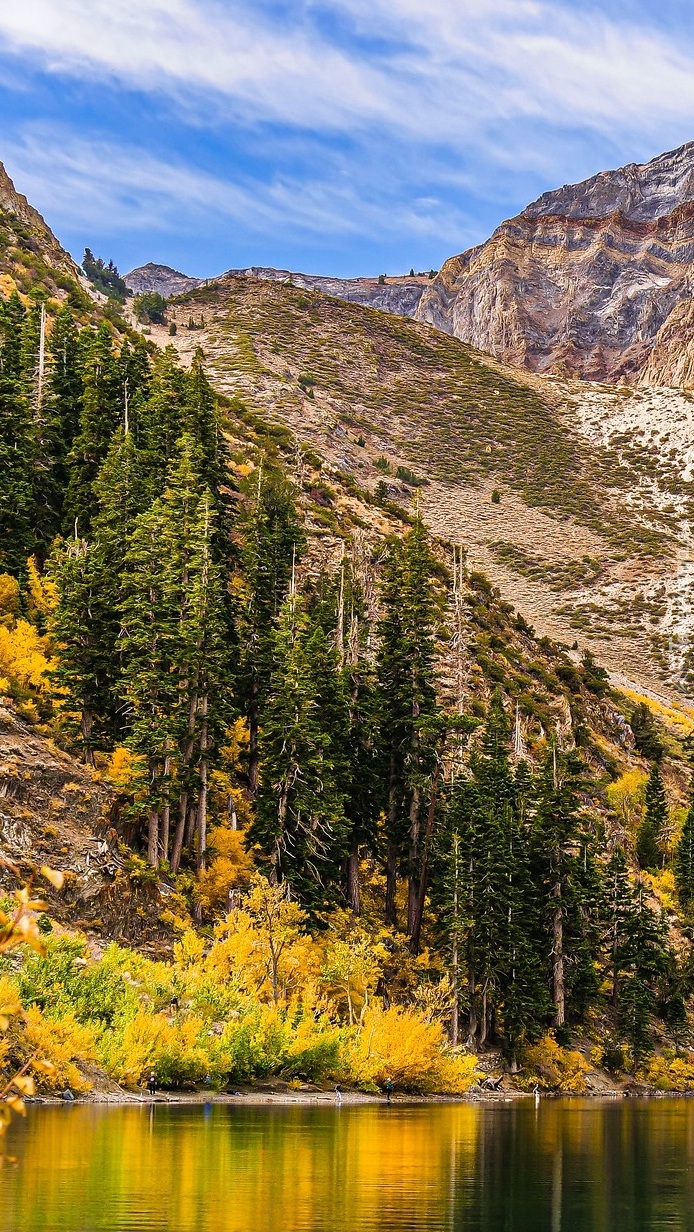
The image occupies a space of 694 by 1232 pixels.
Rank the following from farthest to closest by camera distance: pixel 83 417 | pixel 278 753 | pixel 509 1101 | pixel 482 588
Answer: pixel 482 588 → pixel 83 417 → pixel 278 753 → pixel 509 1101

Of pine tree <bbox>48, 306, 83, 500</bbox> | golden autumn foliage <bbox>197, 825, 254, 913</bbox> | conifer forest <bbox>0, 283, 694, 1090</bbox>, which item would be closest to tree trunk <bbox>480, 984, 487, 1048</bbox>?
conifer forest <bbox>0, 283, 694, 1090</bbox>

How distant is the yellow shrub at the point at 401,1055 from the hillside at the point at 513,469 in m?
77.1

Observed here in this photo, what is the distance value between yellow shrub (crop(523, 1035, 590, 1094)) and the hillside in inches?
2460

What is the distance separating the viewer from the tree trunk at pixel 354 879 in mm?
58062

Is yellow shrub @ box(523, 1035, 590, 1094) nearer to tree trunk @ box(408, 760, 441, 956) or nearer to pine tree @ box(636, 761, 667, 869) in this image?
tree trunk @ box(408, 760, 441, 956)

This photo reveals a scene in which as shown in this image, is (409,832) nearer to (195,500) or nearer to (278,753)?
(278,753)

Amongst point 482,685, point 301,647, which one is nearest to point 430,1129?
point 301,647

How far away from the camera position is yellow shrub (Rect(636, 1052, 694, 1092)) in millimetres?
65938

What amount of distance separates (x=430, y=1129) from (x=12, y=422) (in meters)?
41.9

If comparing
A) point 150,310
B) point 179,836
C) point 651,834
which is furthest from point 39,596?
point 150,310

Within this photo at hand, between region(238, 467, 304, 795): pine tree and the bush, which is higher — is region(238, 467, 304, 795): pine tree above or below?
below

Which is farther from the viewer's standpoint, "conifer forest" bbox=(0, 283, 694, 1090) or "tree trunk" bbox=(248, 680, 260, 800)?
"tree trunk" bbox=(248, 680, 260, 800)

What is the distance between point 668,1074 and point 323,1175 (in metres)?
49.5

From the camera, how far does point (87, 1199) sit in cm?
1817
